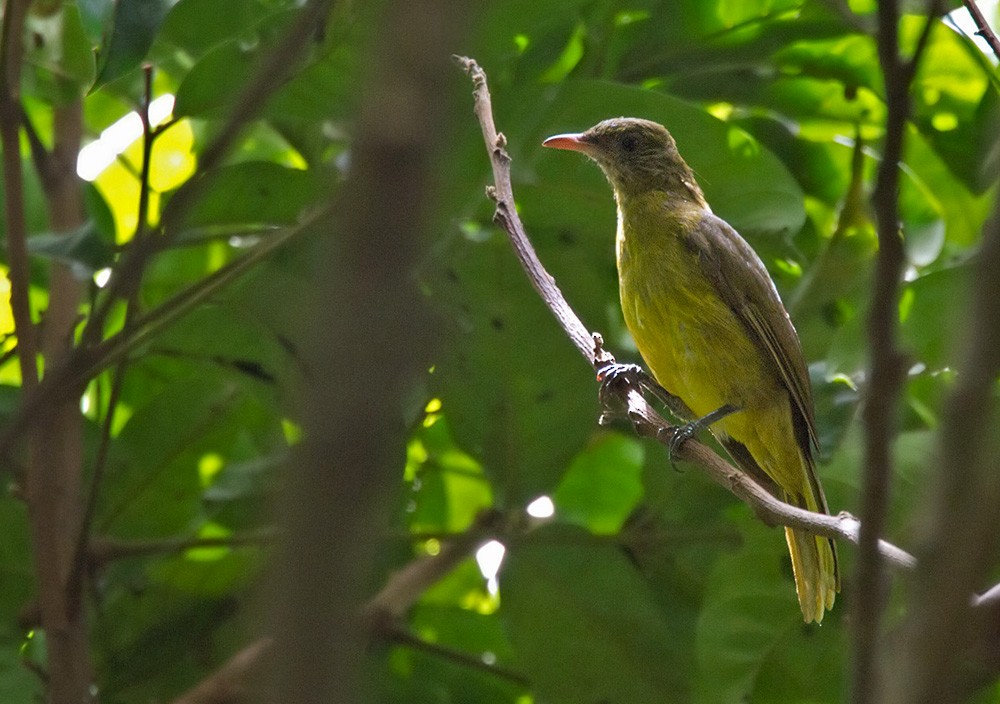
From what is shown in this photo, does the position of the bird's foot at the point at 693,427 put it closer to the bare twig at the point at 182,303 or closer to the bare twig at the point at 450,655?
the bare twig at the point at 450,655

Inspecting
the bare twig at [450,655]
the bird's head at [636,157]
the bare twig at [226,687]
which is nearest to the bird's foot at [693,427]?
the bare twig at [450,655]

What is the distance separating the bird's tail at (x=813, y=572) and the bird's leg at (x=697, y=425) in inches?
15.1

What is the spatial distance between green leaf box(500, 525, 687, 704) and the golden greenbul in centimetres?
80

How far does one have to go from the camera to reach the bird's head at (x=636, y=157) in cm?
448

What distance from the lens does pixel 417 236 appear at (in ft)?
2.52

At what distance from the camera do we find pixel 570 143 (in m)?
4.09

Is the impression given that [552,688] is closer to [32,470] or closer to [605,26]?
[32,470]

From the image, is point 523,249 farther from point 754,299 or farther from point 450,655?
point 754,299

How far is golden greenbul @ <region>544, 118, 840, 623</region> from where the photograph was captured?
421 cm

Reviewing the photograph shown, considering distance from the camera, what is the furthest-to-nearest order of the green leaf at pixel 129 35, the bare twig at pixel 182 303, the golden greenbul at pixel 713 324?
the golden greenbul at pixel 713 324 < the green leaf at pixel 129 35 < the bare twig at pixel 182 303

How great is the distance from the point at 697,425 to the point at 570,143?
1.00 meters

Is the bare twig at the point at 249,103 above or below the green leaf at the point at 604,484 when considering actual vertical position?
below

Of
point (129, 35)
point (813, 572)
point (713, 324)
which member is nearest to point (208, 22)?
point (129, 35)

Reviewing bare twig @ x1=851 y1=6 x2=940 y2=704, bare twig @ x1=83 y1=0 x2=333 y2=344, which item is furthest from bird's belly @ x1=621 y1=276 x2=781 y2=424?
bare twig @ x1=851 y1=6 x2=940 y2=704
